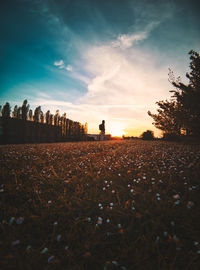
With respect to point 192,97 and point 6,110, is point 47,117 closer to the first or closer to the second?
point 6,110

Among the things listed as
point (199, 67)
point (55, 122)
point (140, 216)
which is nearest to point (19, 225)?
point (140, 216)

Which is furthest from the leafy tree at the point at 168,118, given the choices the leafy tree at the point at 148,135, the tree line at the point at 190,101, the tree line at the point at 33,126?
the tree line at the point at 33,126

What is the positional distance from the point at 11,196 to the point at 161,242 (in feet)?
10.2

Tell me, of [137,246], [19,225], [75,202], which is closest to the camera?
[137,246]

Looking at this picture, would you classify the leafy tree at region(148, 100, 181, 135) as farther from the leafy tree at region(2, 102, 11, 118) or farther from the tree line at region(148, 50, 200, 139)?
the leafy tree at region(2, 102, 11, 118)

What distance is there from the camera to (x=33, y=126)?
79.5ft

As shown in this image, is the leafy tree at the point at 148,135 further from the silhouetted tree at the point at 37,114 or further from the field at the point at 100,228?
the silhouetted tree at the point at 37,114

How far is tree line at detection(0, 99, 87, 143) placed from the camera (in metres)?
20.0

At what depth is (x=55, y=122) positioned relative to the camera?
28047mm

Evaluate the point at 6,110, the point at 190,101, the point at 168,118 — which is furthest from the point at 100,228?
the point at 6,110

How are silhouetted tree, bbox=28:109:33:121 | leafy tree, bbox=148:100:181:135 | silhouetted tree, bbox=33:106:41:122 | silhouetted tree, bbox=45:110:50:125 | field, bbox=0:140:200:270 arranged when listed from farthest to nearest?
silhouetted tree, bbox=45:110:50:125
silhouetted tree, bbox=33:106:41:122
silhouetted tree, bbox=28:109:33:121
leafy tree, bbox=148:100:181:135
field, bbox=0:140:200:270

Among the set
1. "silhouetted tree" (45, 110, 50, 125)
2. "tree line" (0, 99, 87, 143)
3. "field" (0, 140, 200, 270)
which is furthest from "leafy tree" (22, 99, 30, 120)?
"field" (0, 140, 200, 270)

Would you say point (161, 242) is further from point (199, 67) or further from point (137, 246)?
point (199, 67)

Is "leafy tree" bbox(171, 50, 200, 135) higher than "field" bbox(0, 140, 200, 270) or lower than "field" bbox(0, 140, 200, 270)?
higher
